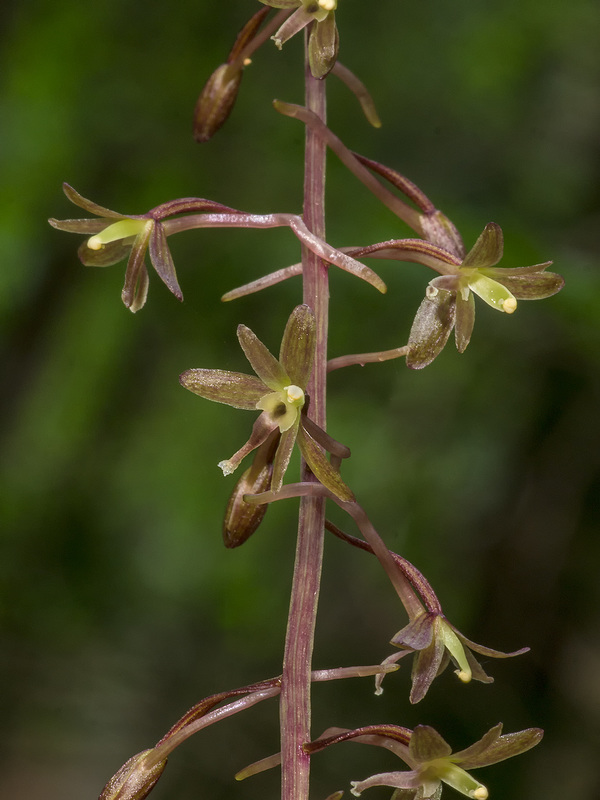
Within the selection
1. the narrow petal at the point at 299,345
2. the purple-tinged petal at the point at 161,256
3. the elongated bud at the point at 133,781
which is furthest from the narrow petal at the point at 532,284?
the elongated bud at the point at 133,781

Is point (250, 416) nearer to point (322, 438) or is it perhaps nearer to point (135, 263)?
point (135, 263)

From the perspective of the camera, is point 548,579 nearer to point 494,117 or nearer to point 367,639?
point 367,639

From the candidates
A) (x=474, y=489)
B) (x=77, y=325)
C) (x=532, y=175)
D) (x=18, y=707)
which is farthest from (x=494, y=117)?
(x=18, y=707)

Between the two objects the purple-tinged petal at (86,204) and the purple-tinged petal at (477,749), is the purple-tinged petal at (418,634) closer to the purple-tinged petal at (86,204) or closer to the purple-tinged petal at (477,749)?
the purple-tinged petal at (477,749)

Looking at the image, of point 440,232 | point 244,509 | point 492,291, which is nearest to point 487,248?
point 492,291

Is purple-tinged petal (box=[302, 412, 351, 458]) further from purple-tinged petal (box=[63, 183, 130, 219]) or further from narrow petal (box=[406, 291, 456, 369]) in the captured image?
purple-tinged petal (box=[63, 183, 130, 219])

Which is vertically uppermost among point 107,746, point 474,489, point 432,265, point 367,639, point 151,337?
point 151,337
